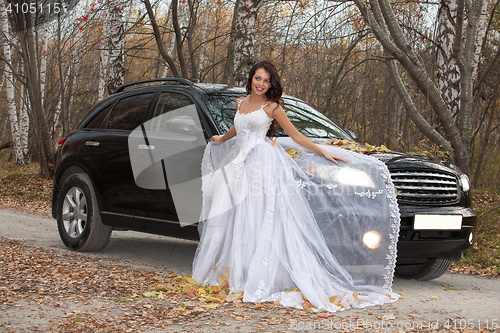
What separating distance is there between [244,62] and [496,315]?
640 cm

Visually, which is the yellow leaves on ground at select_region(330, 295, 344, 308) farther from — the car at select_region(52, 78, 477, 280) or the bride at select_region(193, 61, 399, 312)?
the car at select_region(52, 78, 477, 280)

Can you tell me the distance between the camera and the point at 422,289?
483 cm

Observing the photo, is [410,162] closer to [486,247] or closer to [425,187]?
[425,187]

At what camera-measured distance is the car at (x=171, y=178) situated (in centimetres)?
442

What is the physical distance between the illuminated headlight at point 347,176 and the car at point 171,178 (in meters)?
0.28

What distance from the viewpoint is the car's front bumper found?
4.27 metres

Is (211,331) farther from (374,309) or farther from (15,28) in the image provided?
(15,28)

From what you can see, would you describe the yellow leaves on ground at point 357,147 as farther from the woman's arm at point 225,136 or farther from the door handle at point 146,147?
the door handle at point 146,147

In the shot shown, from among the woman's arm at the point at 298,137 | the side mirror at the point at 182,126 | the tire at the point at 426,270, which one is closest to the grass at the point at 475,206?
the tire at the point at 426,270

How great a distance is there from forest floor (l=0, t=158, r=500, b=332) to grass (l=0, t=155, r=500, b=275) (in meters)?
0.51

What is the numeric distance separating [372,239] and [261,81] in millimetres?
1667

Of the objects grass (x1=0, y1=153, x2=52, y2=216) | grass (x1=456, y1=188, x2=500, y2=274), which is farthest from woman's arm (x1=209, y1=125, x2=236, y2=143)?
grass (x1=0, y1=153, x2=52, y2=216)

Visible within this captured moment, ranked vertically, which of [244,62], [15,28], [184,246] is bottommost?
[184,246]

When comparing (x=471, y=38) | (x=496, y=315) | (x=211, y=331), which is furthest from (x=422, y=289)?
(x=471, y=38)
